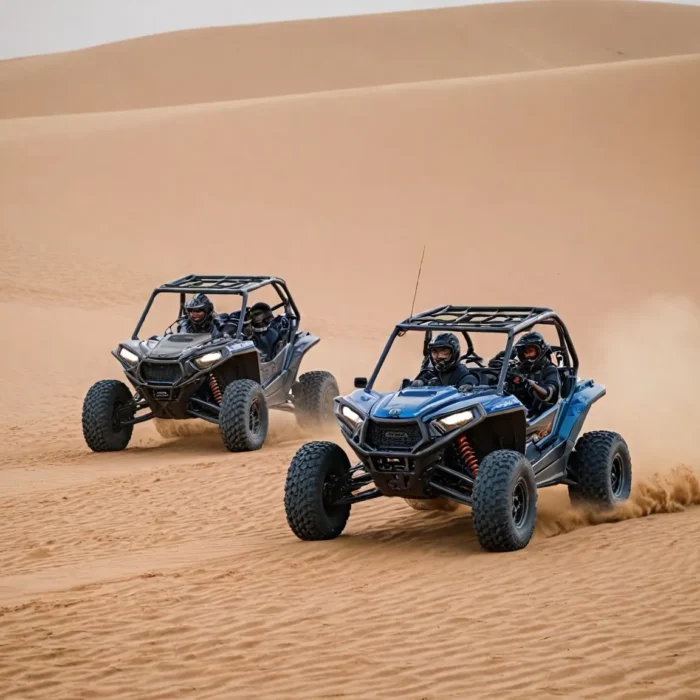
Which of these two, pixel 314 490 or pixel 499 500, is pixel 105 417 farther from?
pixel 499 500

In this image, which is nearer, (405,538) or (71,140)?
(405,538)

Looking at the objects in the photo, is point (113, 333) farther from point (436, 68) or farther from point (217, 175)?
point (436, 68)

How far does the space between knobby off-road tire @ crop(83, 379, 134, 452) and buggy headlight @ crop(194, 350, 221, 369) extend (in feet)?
3.58

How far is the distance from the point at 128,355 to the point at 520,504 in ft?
20.3

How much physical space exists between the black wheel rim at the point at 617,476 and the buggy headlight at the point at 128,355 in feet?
18.3

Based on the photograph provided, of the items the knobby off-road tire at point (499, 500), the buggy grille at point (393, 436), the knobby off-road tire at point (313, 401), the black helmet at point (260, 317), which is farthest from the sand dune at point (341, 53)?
A: the knobby off-road tire at point (499, 500)

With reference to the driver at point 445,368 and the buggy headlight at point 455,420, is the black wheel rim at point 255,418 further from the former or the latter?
the buggy headlight at point 455,420

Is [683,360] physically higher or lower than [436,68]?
lower

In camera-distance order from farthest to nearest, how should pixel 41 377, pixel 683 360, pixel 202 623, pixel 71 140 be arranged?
pixel 71 140 → pixel 41 377 → pixel 683 360 → pixel 202 623

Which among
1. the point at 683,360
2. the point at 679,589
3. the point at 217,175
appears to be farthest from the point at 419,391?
the point at 217,175

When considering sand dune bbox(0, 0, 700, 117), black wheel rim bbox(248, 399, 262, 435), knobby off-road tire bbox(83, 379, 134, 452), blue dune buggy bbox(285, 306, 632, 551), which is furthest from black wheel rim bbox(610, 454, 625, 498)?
sand dune bbox(0, 0, 700, 117)

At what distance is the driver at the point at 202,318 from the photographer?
1515cm

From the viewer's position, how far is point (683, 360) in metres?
17.9

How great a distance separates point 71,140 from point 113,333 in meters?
16.4
